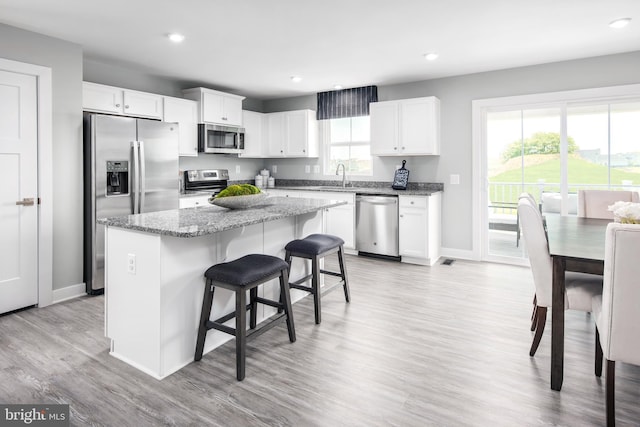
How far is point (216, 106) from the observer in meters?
5.29

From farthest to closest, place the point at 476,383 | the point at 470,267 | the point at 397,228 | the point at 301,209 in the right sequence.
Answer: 1. the point at 397,228
2. the point at 470,267
3. the point at 301,209
4. the point at 476,383

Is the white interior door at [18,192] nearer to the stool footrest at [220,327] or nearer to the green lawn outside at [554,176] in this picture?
the stool footrest at [220,327]

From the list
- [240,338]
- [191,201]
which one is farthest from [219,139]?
[240,338]

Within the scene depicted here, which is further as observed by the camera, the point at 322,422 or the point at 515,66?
the point at 515,66

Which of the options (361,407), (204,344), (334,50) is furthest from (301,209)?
(334,50)

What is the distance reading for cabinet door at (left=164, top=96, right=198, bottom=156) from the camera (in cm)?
472

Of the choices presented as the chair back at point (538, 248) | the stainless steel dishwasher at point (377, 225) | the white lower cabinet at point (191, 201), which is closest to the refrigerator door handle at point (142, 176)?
the white lower cabinet at point (191, 201)

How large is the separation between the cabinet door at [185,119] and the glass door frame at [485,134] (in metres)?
3.63

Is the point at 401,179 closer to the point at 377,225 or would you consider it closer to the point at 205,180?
the point at 377,225

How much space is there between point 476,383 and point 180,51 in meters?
3.88

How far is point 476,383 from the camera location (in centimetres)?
210

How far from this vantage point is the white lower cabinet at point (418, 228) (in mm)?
4702

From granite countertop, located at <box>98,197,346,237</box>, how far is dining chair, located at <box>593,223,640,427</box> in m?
1.79

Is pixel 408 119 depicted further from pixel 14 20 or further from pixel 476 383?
pixel 14 20
